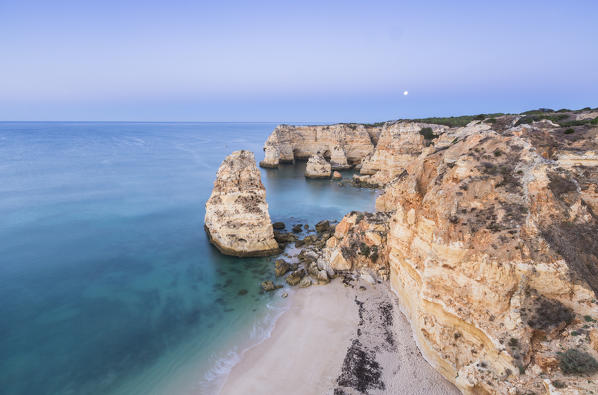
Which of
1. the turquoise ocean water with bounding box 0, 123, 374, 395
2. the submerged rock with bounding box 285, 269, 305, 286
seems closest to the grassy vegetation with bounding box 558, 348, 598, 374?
the turquoise ocean water with bounding box 0, 123, 374, 395

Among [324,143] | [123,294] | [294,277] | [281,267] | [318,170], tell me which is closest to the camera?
[123,294]

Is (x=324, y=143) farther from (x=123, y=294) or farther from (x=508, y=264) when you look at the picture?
(x=508, y=264)

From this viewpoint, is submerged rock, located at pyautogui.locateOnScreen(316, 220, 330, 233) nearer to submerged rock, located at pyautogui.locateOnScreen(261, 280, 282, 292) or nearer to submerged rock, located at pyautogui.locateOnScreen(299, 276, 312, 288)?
submerged rock, located at pyautogui.locateOnScreen(299, 276, 312, 288)

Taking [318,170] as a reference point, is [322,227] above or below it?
below

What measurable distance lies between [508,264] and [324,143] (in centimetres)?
5878

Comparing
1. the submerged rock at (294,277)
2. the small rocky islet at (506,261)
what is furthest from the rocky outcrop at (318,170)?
the small rocky islet at (506,261)

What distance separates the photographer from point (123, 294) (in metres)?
18.8

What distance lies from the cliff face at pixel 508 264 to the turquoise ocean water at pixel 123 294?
915 centimetres

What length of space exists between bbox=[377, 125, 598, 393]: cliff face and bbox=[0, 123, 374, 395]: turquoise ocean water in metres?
9.15

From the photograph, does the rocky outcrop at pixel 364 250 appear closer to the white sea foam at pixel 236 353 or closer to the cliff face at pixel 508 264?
the white sea foam at pixel 236 353

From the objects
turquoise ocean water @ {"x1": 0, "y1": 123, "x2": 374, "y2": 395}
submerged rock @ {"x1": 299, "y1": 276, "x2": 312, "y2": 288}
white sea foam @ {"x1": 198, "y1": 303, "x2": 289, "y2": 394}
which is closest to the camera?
white sea foam @ {"x1": 198, "y1": 303, "x2": 289, "y2": 394}

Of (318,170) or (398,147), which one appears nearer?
(398,147)

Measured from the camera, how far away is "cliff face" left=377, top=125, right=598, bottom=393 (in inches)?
361

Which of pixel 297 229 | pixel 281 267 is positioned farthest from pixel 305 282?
pixel 297 229
